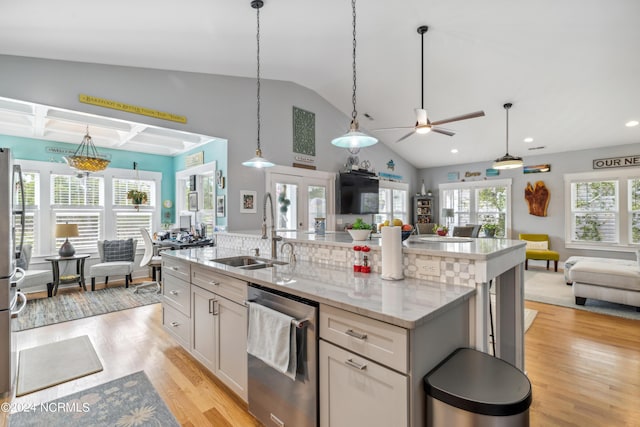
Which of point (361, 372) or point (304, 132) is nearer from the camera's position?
point (361, 372)

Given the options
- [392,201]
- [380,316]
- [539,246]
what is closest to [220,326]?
[380,316]

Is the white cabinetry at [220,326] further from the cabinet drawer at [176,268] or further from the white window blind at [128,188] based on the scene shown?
the white window blind at [128,188]

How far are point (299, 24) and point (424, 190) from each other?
6.40 meters

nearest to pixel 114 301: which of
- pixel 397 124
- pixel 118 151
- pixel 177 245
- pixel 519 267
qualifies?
pixel 177 245

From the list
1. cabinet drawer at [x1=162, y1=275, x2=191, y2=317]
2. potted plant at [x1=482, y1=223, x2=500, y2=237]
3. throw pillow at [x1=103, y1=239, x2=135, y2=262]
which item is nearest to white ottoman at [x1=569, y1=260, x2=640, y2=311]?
potted plant at [x1=482, y1=223, x2=500, y2=237]

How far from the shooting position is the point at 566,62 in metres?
3.88

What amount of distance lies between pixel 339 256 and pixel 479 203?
7049mm

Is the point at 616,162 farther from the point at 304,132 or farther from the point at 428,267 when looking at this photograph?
the point at 428,267

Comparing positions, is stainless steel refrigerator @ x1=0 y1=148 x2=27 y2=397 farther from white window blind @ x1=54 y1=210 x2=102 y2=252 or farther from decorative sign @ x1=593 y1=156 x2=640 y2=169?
decorative sign @ x1=593 y1=156 x2=640 y2=169

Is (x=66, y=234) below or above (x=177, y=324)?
above

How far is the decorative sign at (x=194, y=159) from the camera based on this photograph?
17.2ft

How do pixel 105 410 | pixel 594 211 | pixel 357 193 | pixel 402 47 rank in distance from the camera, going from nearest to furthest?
pixel 105 410
pixel 402 47
pixel 357 193
pixel 594 211

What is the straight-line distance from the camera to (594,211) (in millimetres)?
6551

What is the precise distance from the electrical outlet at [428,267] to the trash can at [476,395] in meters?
0.53
